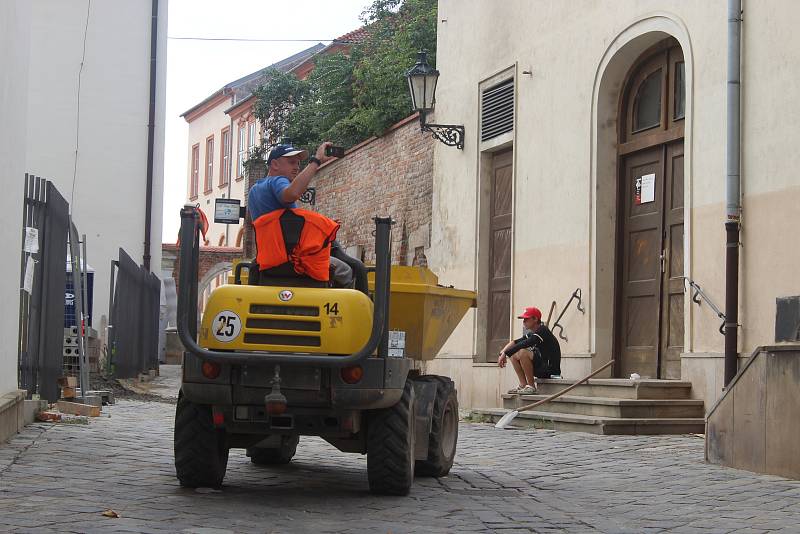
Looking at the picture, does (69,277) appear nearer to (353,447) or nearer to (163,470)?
(163,470)

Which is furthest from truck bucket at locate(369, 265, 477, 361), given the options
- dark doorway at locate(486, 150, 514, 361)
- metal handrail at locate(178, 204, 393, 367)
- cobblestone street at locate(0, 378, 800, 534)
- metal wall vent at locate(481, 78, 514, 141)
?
metal wall vent at locate(481, 78, 514, 141)

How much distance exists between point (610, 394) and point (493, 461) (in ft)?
12.6

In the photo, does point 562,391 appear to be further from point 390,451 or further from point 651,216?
point 390,451

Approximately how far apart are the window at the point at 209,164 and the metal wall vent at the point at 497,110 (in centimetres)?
3917

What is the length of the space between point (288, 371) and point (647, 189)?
893 centimetres

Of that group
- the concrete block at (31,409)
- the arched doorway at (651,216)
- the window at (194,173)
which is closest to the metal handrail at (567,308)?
the arched doorway at (651,216)

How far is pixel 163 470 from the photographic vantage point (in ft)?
29.2

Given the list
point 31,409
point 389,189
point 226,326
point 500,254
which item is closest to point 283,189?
point 226,326

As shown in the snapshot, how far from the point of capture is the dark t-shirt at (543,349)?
15.7 m

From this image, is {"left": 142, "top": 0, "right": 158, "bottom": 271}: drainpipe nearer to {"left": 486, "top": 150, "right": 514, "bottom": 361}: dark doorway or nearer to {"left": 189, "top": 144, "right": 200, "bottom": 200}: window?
{"left": 486, "top": 150, "right": 514, "bottom": 361}: dark doorway

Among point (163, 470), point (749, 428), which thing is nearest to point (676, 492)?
point (749, 428)

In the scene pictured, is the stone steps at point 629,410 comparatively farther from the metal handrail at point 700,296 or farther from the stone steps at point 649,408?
the metal handrail at point 700,296

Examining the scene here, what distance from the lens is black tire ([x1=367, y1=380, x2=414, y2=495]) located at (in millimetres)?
7855

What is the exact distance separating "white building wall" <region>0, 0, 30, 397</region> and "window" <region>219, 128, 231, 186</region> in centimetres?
4297
